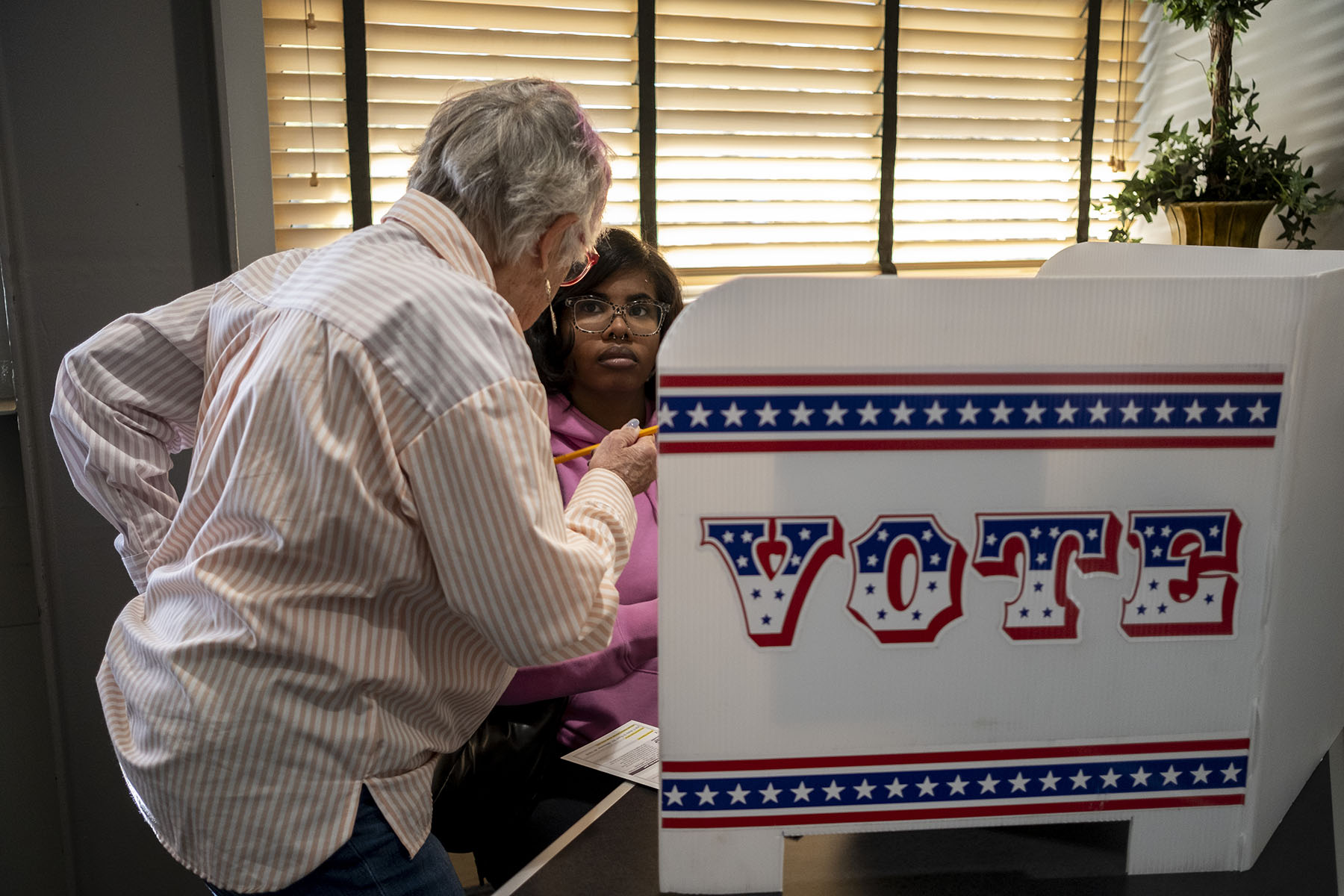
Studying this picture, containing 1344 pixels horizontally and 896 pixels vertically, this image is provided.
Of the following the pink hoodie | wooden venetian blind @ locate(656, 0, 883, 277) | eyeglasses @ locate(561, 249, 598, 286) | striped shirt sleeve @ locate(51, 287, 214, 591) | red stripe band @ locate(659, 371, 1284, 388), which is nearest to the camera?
red stripe band @ locate(659, 371, 1284, 388)

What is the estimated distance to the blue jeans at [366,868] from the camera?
2.96 feet

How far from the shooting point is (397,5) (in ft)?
8.43

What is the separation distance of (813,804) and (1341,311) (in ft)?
1.75

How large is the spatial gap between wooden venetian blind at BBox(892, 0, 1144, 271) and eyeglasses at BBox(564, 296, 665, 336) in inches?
59.4

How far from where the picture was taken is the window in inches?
101

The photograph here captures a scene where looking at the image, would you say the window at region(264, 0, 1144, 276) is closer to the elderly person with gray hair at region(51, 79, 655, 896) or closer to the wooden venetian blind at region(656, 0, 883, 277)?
the wooden venetian blind at region(656, 0, 883, 277)

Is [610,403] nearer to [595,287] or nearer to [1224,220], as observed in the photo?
[595,287]

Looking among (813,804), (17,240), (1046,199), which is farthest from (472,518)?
(1046,199)

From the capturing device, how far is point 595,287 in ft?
6.51

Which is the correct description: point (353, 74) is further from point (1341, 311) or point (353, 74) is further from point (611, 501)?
point (1341, 311)

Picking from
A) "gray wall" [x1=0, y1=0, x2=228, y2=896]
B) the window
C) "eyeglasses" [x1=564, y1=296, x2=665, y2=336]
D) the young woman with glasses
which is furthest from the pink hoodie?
the window

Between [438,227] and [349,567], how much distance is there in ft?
1.19

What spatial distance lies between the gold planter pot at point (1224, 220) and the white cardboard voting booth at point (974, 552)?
6.61ft

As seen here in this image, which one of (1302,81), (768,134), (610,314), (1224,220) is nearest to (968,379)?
(610,314)
